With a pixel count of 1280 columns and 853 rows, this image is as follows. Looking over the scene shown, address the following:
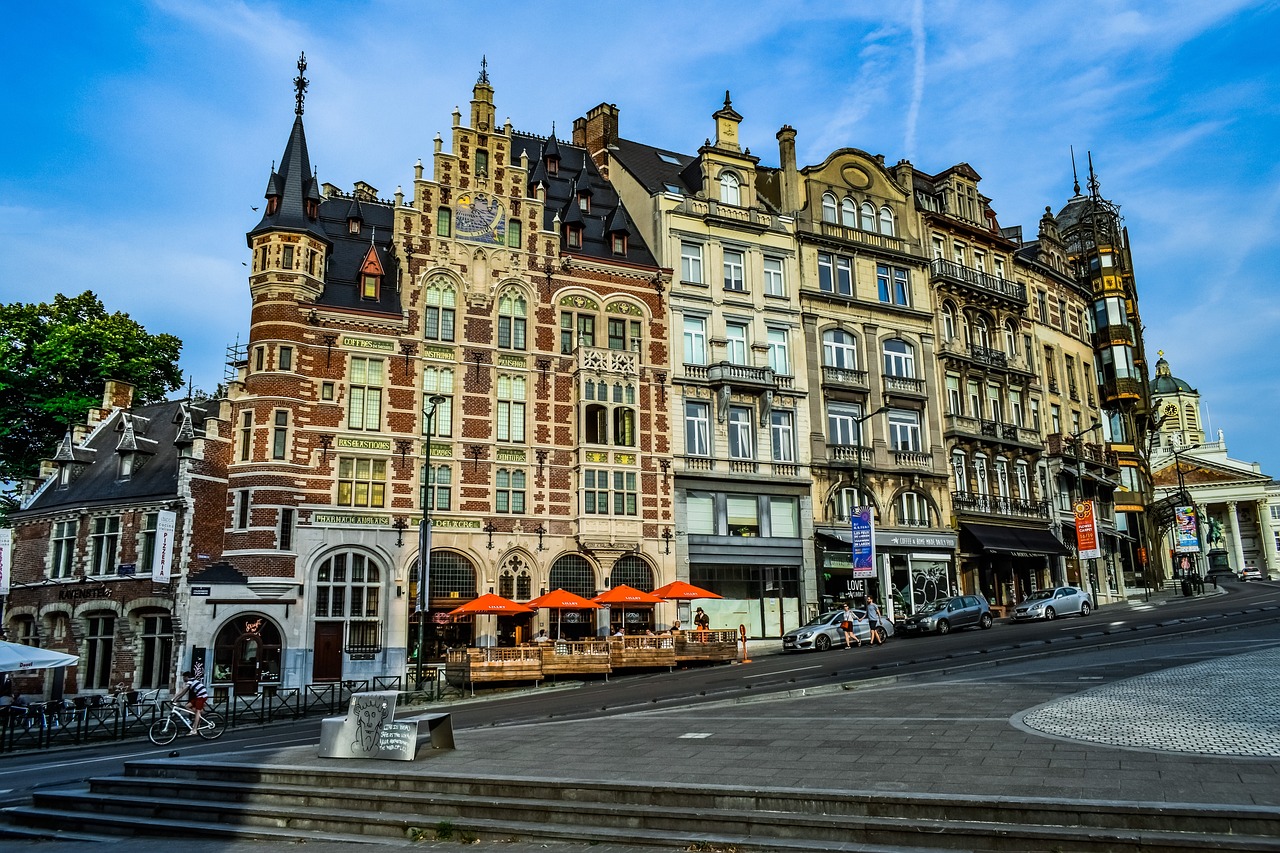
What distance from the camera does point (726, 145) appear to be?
49188 millimetres

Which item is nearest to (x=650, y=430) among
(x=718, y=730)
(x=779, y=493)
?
(x=779, y=493)

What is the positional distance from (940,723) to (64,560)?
3589 cm

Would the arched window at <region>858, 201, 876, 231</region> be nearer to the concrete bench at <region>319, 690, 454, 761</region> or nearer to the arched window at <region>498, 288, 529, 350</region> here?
the arched window at <region>498, 288, 529, 350</region>

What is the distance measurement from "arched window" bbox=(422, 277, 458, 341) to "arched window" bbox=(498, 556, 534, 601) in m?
9.43

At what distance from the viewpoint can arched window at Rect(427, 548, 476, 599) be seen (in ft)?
125

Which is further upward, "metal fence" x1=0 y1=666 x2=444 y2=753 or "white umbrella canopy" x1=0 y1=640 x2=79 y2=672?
"white umbrella canopy" x1=0 y1=640 x2=79 y2=672

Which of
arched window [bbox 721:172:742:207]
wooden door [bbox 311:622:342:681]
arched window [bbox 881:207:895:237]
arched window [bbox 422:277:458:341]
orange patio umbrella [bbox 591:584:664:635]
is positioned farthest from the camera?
arched window [bbox 881:207:895:237]

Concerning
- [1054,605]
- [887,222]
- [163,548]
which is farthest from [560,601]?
[887,222]

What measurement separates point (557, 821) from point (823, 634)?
26.1 meters

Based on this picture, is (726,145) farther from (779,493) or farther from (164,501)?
(164,501)

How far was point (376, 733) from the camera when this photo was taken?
14086 millimetres

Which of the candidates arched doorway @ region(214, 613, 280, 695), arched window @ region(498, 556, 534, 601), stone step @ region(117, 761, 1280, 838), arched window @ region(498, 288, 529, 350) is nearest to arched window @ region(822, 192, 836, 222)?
arched window @ region(498, 288, 529, 350)

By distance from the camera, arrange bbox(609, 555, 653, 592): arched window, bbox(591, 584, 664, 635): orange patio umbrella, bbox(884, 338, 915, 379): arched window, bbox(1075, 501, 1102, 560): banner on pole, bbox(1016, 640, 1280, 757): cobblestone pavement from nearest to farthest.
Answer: bbox(1016, 640, 1280, 757): cobblestone pavement → bbox(591, 584, 664, 635): orange patio umbrella → bbox(609, 555, 653, 592): arched window → bbox(1075, 501, 1102, 560): banner on pole → bbox(884, 338, 915, 379): arched window

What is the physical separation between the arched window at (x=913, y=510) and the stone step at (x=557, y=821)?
132 feet
